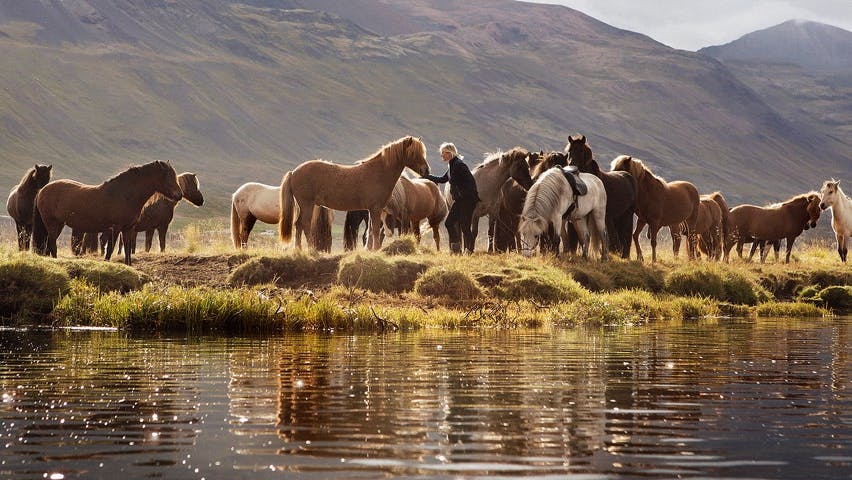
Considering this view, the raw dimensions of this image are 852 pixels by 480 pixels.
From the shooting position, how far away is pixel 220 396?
355 inches

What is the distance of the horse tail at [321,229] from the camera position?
25025 millimetres

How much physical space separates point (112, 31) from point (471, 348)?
196272 millimetres

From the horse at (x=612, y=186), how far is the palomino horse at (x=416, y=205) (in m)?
3.59

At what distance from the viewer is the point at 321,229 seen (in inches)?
997

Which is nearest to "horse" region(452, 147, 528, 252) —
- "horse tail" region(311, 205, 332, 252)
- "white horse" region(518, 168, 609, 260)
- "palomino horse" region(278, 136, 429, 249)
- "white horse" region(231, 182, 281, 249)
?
"white horse" region(518, 168, 609, 260)

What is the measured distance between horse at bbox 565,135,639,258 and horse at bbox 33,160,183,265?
844 cm

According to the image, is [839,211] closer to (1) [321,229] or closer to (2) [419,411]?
(1) [321,229]

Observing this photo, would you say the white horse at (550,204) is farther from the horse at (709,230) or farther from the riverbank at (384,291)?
the horse at (709,230)

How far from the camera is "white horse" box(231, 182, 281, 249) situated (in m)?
28.6

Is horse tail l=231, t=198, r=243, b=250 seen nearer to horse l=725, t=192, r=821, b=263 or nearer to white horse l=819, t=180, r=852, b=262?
horse l=725, t=192, r=821, b=263

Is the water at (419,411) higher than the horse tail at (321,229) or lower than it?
lower

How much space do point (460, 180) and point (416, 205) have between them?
10.7 ft

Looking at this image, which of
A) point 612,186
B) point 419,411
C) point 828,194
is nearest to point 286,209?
point 612,186

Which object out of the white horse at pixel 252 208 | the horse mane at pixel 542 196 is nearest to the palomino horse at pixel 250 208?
the white horse at pixel 252 208
